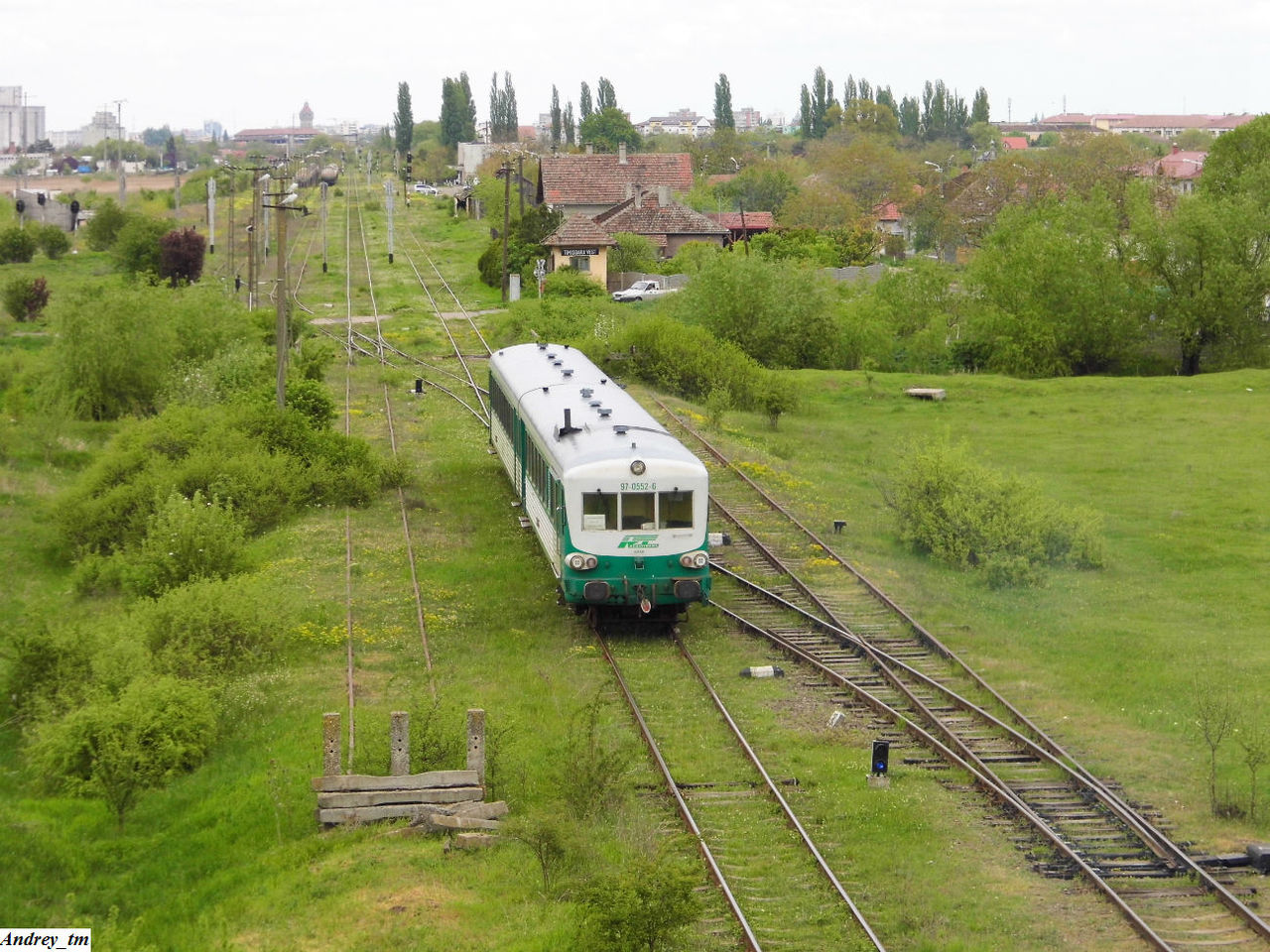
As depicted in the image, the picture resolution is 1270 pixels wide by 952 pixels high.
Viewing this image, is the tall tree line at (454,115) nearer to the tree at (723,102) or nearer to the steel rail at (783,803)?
the tree at (723,102)

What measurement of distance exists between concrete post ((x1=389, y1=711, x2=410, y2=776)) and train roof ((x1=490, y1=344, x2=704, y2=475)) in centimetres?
581

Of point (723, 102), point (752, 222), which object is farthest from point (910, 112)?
point (752, 222)

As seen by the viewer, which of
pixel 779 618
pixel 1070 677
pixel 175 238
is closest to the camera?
pixel 1070 677

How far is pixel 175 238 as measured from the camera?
65250 millimetres

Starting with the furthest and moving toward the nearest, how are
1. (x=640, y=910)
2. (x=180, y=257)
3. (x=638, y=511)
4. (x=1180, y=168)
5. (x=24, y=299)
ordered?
(x=1180, y=168)
(x=180, y=257)
(x=24, y=299)
(x=638, y=511)
(x=640, y=910)

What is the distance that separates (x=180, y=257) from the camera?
64875 mm

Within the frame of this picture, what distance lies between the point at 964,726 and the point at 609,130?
153 metres

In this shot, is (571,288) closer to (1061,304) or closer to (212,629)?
(1061,304)

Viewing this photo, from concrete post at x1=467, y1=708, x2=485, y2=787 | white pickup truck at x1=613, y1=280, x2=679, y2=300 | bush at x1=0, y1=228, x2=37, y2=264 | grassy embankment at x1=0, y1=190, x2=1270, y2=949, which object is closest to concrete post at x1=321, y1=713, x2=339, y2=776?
grassy embankment at x1=0, y1=190, x2=1270, y2=949

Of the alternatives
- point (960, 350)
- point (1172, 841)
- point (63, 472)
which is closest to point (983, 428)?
point (960, 350)

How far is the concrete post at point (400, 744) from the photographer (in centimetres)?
1405

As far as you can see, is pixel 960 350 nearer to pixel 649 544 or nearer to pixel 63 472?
pixel 63 472

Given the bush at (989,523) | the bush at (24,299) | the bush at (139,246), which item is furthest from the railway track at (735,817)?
the bush at (139,246)

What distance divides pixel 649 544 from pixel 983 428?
22.2 m
